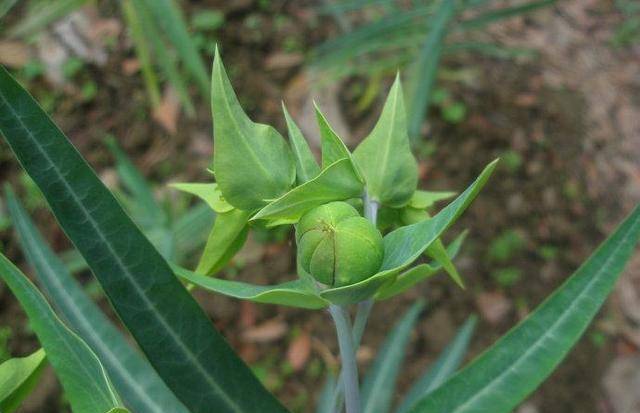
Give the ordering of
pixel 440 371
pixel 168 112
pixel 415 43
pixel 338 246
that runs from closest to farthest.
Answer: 1. pixel 338 246
2. pixel 440 371
3. pixel 415 43
4. pixel 168 112

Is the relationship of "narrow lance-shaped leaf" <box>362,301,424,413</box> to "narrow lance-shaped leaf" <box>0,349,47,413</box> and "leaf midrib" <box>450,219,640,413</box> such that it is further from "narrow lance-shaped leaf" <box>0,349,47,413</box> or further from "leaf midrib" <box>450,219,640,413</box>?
"narrow lance-shaped leaf" <box>0,349,47,413</box>

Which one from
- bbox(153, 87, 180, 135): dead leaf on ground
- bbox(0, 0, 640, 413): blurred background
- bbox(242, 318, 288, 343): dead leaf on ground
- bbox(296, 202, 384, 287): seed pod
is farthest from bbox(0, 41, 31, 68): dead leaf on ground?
bbox(296, 202, 384, 287): seed pod

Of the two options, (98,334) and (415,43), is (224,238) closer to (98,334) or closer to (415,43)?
(98,334)

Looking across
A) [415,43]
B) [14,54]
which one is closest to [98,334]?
[415,43]

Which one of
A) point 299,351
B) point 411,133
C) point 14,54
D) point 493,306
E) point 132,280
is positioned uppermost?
point 132,280

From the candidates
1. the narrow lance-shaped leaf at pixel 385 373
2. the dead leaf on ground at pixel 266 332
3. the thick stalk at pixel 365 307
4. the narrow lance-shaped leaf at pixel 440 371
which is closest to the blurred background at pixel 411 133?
the dead leaf on ground at pixel 266 332

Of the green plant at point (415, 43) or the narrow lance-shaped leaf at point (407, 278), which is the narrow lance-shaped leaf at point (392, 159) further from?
the green plant at point (415, 43)
